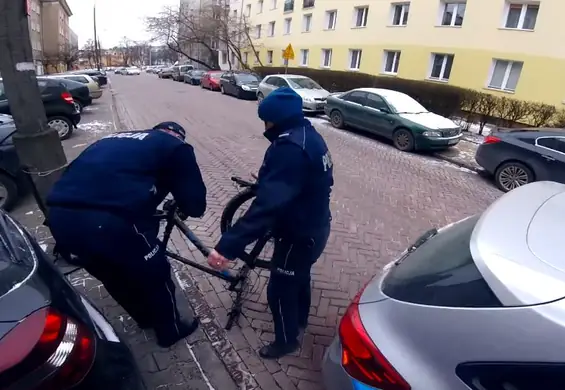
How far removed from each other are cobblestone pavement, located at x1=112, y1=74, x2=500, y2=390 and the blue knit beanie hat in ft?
5.66

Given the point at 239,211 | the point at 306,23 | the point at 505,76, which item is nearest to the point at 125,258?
Result: the point at 239,211

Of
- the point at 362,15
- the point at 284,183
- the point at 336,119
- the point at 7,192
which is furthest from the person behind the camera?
the point at 362,15

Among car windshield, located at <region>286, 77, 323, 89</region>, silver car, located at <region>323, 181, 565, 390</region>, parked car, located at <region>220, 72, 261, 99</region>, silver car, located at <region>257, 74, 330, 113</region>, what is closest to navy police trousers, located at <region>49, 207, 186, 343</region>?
silver car, located at <region>323, 181, 565, 390</region>

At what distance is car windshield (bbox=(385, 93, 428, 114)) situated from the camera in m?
10.0

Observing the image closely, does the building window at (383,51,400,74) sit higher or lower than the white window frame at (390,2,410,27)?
lower

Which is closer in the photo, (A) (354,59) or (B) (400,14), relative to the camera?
(B) (400,14)

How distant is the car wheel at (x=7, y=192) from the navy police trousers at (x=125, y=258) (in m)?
3.33

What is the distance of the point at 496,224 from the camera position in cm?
145

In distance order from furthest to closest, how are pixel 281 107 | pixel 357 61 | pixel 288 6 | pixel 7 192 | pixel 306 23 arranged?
pixel 288 6
pixel 306 23
pixel 357 61
pixel 7 192
pixel 281 107

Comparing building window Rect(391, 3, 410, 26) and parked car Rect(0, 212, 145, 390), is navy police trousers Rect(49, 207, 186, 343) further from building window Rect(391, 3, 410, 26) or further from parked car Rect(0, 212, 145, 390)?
building window Rect(391, 3, 410, 26)

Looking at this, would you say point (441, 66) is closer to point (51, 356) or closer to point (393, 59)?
point (393, 59)

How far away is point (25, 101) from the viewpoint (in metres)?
3.13

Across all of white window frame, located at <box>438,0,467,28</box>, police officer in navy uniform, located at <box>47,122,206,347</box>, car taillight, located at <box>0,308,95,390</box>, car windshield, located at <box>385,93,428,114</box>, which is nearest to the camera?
car taillight, located at <box>0,308,95,390</box>

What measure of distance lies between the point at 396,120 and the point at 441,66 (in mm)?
11426
